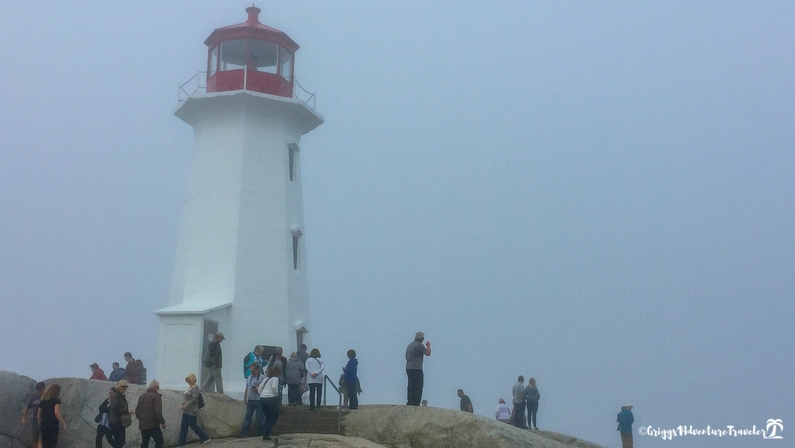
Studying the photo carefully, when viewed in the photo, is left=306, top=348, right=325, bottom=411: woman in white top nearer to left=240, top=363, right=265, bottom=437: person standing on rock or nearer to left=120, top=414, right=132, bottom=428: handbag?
left=240, top=363, right=265, bottom=437: person standing on rock

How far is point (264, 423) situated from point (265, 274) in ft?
27.4

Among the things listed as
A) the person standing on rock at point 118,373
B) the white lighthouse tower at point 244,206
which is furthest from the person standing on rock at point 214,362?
the white lighthouse tower at point 244,206

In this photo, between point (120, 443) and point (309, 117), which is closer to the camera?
point (120, 443)

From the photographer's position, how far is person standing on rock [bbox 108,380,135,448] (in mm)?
16891

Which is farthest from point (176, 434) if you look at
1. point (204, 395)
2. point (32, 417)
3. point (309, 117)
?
point (309, 117)

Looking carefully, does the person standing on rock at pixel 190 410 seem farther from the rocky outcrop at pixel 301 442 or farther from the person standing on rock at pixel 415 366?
the person standing on rock at pixel 415 366

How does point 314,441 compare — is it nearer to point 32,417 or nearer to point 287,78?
point 32,417

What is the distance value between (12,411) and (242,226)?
920cm

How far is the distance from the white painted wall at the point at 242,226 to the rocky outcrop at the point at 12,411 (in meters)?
6.52

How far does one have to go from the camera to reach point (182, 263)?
2700 cm

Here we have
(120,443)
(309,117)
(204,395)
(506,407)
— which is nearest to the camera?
(120,443)

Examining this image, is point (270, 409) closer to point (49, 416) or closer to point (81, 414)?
point (49, 416)

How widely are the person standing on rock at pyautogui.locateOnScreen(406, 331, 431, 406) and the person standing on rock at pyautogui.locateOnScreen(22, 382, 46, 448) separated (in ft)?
23.3

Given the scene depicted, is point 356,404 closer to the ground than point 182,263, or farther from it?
closer to the ground
